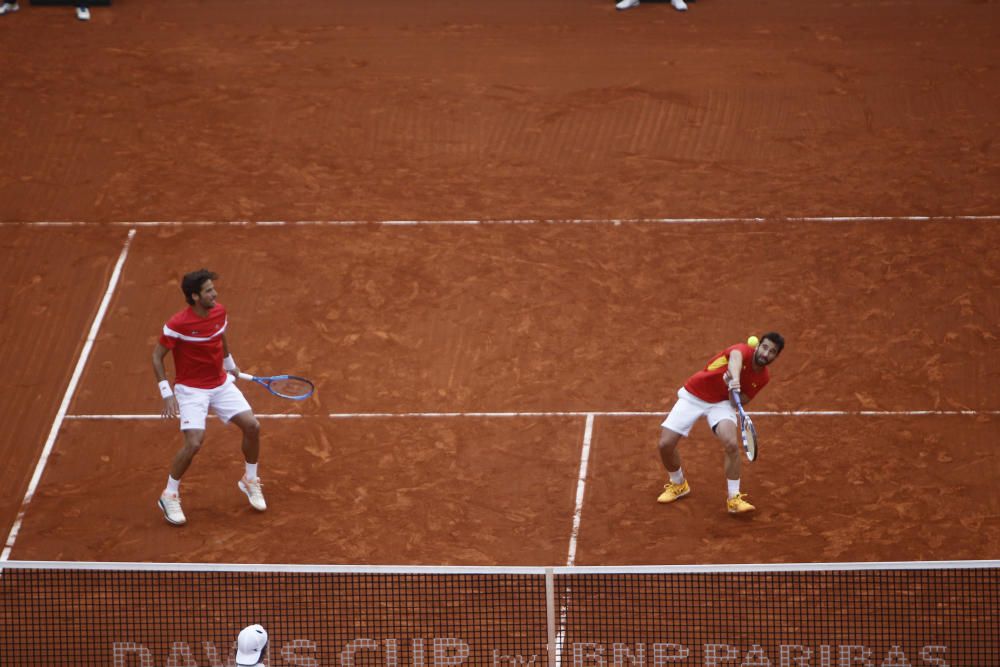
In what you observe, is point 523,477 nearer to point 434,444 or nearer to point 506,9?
point 434,444

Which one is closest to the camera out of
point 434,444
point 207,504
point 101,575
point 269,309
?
point 101,575

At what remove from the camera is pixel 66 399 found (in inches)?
462

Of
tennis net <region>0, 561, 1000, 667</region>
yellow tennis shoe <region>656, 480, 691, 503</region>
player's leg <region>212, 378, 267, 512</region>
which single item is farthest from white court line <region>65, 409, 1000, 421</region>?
tennis net <region>0, 561, 1000, 667</region>

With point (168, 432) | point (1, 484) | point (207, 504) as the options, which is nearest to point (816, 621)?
point (207, 504)

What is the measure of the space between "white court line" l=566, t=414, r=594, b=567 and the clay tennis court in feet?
0.09

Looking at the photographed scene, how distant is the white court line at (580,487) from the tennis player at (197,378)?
92.4 inches

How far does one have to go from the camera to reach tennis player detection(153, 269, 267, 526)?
31.0ft

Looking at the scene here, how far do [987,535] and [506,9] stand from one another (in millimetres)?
11787

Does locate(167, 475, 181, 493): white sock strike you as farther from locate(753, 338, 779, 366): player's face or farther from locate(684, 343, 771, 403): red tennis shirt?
locate(753, 338, 779, 366): player's face

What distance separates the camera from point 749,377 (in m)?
9.82

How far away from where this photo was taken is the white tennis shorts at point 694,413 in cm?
993

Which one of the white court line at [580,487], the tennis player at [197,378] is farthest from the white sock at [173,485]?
the white court line at [580,487]

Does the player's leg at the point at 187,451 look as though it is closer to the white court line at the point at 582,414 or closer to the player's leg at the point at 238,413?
the player's leg at the point at 238,413

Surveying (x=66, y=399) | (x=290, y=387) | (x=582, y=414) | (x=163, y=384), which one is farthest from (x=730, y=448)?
(x=66, y=399)
